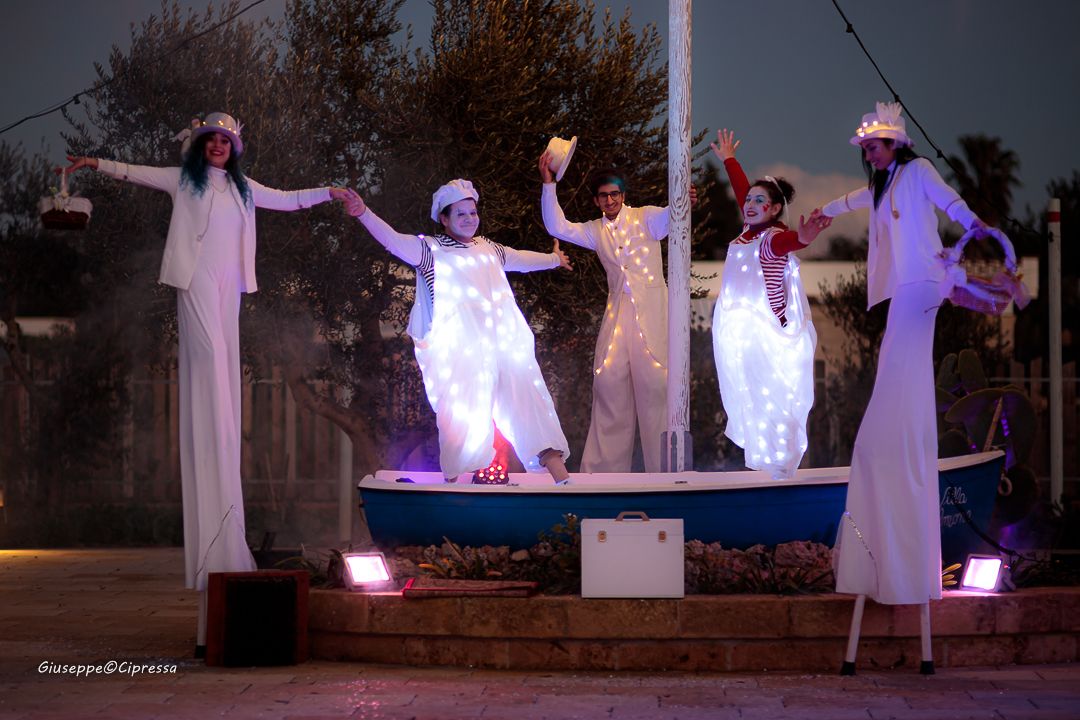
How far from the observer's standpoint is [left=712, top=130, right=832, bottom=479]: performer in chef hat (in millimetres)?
5312

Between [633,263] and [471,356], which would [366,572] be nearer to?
[471,356]

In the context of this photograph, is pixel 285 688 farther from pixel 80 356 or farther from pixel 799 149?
pixel 799 149

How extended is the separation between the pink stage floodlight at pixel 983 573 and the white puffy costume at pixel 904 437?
37 cm

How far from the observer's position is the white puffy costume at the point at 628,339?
5.89 m

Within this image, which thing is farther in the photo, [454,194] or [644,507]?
[454,194]

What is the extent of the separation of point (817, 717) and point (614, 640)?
1.06 meters

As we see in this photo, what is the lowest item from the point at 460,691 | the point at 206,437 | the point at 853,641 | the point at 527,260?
the point at 460,691

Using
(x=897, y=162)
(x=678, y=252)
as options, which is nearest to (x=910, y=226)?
(x=897, y=162)

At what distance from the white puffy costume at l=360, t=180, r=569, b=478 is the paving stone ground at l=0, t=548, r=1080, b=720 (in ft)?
4.34

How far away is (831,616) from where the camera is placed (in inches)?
165

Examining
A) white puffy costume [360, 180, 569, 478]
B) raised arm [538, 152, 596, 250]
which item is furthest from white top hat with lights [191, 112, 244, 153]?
A: raised arm [538, 152, 596, 250]

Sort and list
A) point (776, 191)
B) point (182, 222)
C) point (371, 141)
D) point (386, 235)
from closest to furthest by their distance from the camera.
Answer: point (182, 222) → point (386, 235) → point (776, 191) → point (371, 141)

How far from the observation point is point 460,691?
12.5 feet

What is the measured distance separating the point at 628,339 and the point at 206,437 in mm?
2459
